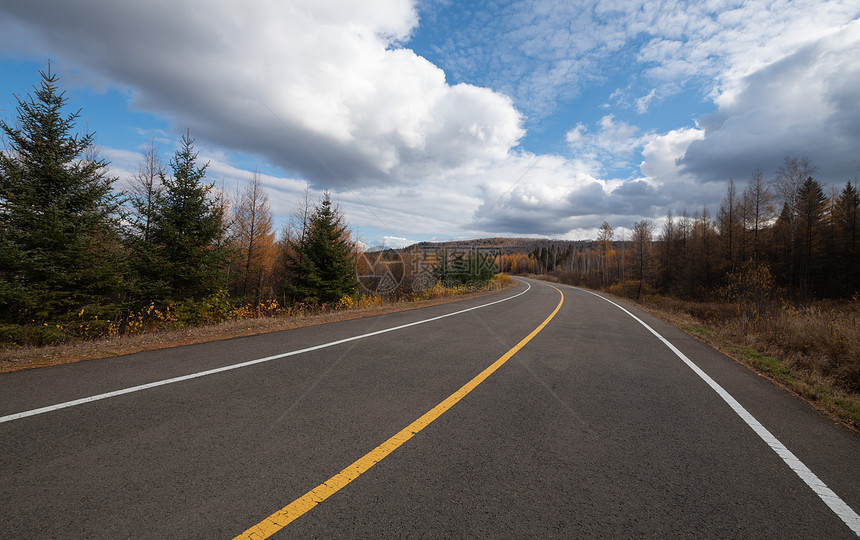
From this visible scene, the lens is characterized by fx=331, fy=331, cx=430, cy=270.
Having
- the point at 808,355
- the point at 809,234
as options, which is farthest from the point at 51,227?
the point at 809,234

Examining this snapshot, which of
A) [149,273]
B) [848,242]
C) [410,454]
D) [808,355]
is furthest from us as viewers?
[848,242]

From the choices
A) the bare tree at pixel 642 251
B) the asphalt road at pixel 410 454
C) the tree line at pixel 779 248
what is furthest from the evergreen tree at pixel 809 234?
the asphalt road at pixel 410 454

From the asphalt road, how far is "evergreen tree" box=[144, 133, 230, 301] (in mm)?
6962

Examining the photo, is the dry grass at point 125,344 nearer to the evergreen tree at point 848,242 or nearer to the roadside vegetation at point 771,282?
the roadside vegetation at point 771,282

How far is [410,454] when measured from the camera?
2732 millimetres

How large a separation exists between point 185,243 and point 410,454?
1162 centimetres

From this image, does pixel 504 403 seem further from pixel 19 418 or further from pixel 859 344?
pixel 859 344

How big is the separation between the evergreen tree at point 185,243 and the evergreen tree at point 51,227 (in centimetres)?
177

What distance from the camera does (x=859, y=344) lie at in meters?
6.14

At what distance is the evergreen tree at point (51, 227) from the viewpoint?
7164 millimetres

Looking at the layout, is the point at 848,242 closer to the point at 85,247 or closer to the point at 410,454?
the point at 410,454

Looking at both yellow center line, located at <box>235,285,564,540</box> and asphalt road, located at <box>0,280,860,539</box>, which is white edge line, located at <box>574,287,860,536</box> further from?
yellow center line, located at <box>235,285,564,540</box>

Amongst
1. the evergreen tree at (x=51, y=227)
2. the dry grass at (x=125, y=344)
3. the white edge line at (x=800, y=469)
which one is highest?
the evergreen tree at (x=51, y=227)

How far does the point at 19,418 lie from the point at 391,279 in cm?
3371
